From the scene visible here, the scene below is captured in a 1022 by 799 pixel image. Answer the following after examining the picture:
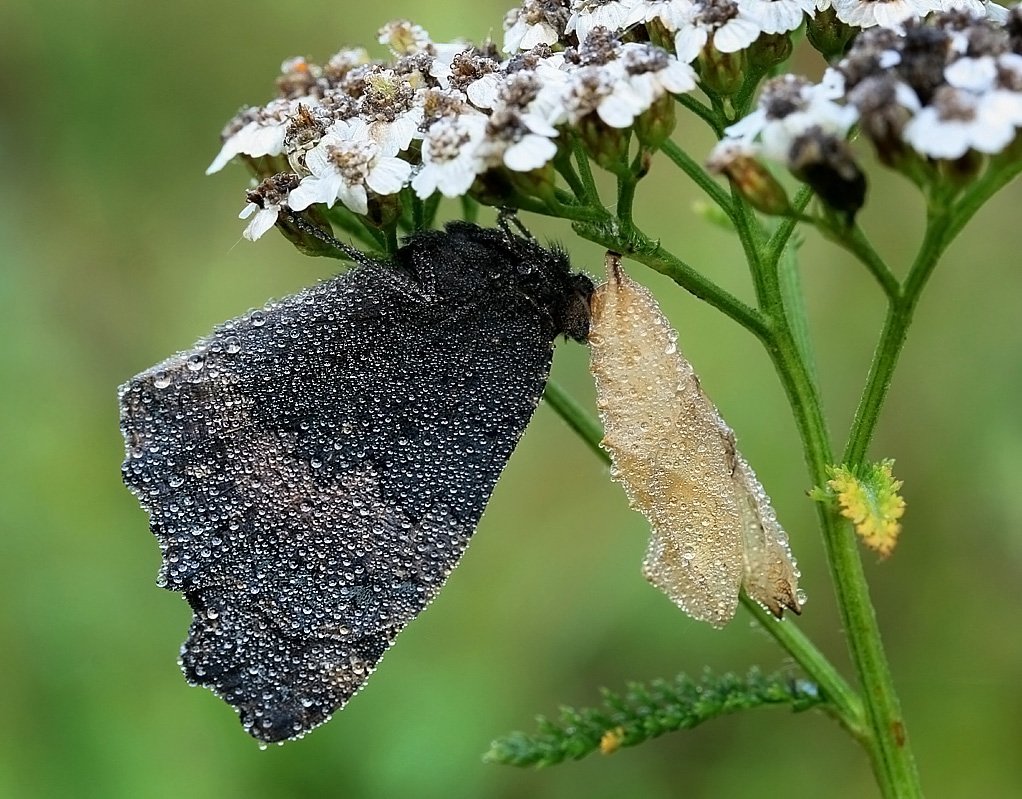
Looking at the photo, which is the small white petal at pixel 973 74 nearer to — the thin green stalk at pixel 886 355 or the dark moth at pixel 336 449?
the thin green stalk at pixel 886 355

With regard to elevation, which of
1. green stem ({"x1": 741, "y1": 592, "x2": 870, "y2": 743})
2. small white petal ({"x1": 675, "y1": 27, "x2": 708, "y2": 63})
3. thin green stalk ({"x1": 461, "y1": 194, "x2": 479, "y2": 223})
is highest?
thin green stalk ({"x1": 461, "y1": 194, "x2": 479, "y2": 223})

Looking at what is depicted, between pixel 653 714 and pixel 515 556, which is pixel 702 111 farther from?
pixel 515 556

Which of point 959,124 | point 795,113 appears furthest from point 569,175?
point 959,124

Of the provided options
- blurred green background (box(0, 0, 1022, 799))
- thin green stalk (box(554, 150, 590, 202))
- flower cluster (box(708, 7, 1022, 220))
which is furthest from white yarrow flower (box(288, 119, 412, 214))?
blurred green background (box(0, 0, 1022, 799))

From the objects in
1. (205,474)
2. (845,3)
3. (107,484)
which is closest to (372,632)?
(205,474)

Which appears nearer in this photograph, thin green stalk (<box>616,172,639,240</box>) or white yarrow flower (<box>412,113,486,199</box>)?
white yarrow flower (<box>412,113,486,199</box>)

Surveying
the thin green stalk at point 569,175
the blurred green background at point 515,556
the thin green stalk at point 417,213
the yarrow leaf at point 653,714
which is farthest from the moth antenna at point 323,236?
the blurred green background at point 515,556

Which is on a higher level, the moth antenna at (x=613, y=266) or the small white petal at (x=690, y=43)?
the small white petal at (x=690, y=43)

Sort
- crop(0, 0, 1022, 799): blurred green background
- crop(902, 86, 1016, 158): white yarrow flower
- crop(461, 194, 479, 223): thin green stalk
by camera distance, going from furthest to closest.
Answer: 1. crop(0, 0, 1022, 799): blurred green background
2. crop(461, 194, 479, 223): thin green stalk
3. crop(902, 86, 1016, 158): white yarrow flower

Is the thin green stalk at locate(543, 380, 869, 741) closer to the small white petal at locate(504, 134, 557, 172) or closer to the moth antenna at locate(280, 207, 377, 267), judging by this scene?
the small white petal at locate(504, 134, 557, 172)
